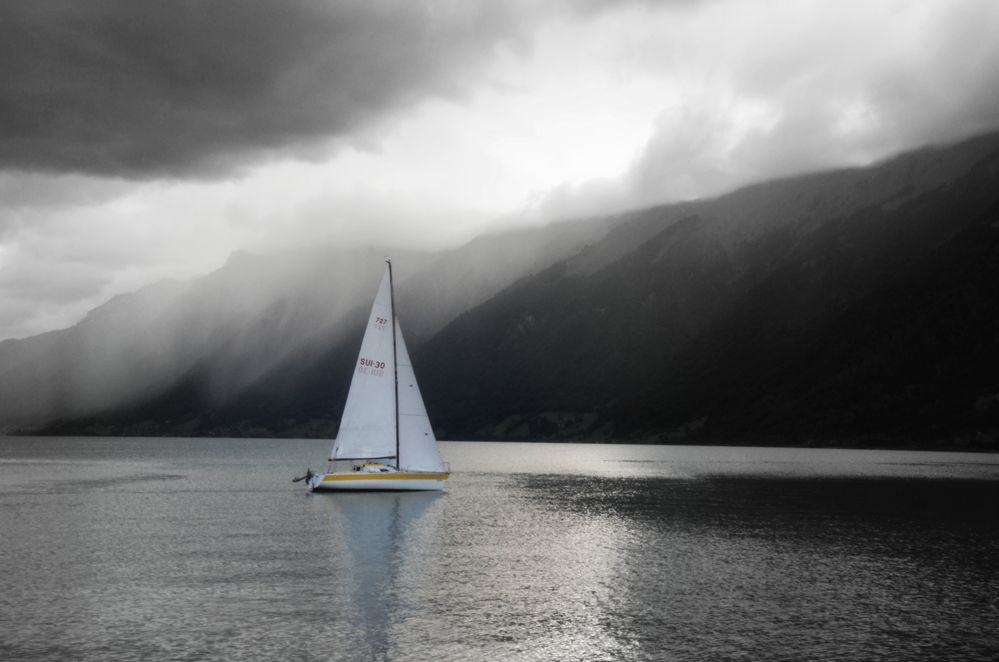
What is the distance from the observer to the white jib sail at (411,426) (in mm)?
90875

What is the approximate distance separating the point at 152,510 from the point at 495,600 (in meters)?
55.6

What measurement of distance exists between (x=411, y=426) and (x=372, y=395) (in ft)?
19.4

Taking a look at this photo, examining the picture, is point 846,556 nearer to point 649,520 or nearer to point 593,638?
point 649,520

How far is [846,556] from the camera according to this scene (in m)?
56.5

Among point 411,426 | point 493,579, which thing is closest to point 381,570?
point 493,579

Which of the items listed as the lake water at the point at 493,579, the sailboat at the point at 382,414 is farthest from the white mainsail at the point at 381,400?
the lake water at the point at 493,579

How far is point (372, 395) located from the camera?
8969cm

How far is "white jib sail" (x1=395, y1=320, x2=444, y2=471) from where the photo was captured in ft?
298

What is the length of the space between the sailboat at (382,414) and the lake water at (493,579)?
313 centimetres

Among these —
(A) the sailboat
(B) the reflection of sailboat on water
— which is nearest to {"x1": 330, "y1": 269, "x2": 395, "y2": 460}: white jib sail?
(A) the sailboat

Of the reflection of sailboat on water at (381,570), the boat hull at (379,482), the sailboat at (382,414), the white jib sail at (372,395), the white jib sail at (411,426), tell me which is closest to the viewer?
the reflection of sailboat on water at (381,570)

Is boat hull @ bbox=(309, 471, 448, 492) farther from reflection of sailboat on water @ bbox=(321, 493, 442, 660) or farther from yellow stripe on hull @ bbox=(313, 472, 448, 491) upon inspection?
reflection of sailboat on water @ bbox=(321, 493, 442, 660)

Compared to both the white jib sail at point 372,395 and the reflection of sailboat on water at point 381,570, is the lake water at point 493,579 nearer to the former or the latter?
the reflection of sailboat on water at point 381,570

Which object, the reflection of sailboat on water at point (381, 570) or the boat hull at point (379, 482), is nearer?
the reflection of sailboat on water at point (381, 570)
